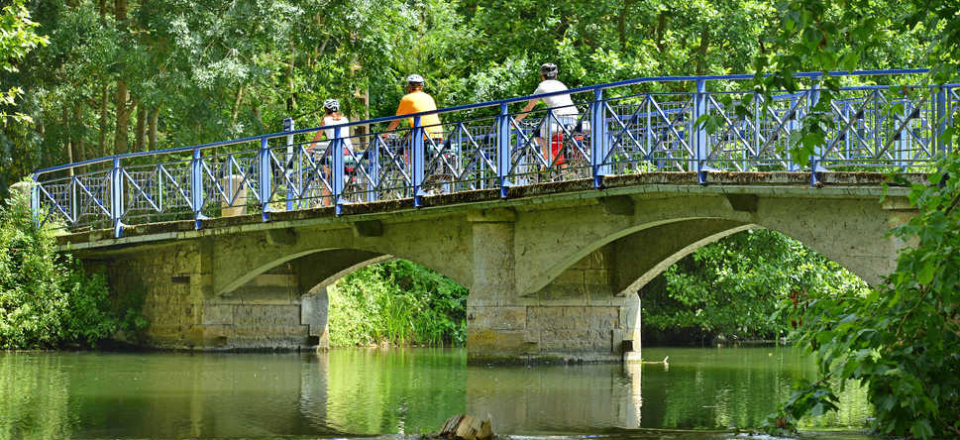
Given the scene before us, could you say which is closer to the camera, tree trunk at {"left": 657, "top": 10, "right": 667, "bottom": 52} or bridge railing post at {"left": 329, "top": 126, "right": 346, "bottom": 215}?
bridge railing post at {"left": 329, "top": 126, "right": 346, "bottom": 215}

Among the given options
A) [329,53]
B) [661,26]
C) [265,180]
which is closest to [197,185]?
[265,180]

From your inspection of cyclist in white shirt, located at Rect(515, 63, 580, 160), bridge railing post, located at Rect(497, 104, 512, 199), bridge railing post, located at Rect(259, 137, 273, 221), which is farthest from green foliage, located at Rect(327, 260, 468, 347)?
cyclist in white shirt, located at Rect(515, 63, 580, 160)

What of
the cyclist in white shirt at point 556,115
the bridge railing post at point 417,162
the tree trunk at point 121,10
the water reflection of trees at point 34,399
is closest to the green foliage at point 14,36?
the water reflection of trees at point 34,399

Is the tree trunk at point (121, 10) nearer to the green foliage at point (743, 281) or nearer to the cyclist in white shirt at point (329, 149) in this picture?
the cyclist in white shirt at point (329, 149)

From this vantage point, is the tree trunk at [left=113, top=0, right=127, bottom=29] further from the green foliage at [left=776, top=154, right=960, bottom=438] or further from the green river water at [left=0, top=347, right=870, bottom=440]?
the green foliage at [left=776, top=154, right=960, bottom=438]

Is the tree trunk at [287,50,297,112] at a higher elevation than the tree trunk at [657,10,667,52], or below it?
below

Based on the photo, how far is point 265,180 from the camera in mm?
21531

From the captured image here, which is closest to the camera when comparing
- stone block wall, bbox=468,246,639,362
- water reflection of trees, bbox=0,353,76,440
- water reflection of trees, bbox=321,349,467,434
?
water reflection of trees, bbox=0,353,76,440

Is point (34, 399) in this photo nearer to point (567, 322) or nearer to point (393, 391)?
point (393, 391)

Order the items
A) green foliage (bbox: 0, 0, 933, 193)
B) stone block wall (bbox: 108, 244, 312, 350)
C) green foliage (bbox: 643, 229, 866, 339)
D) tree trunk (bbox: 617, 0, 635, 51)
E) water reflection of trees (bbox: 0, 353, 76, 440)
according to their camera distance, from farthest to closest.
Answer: tree trunk (bbox: 617, 0, 635, 51) → green foliage (bbox: 0, 0, 933, 193) → green foliage (bbox: 643, 229, 866, 339) → stone block wall (bbox: 108, 244, 312, 350) → water reflection of trees (bbox: 0, 353, 76, 440)

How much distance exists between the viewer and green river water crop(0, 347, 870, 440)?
11719mm

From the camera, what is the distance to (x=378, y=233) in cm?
2105

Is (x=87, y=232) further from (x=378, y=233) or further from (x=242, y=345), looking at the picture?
(x=378, y=233)

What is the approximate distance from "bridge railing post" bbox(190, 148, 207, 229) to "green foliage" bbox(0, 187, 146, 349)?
10.9 ft
